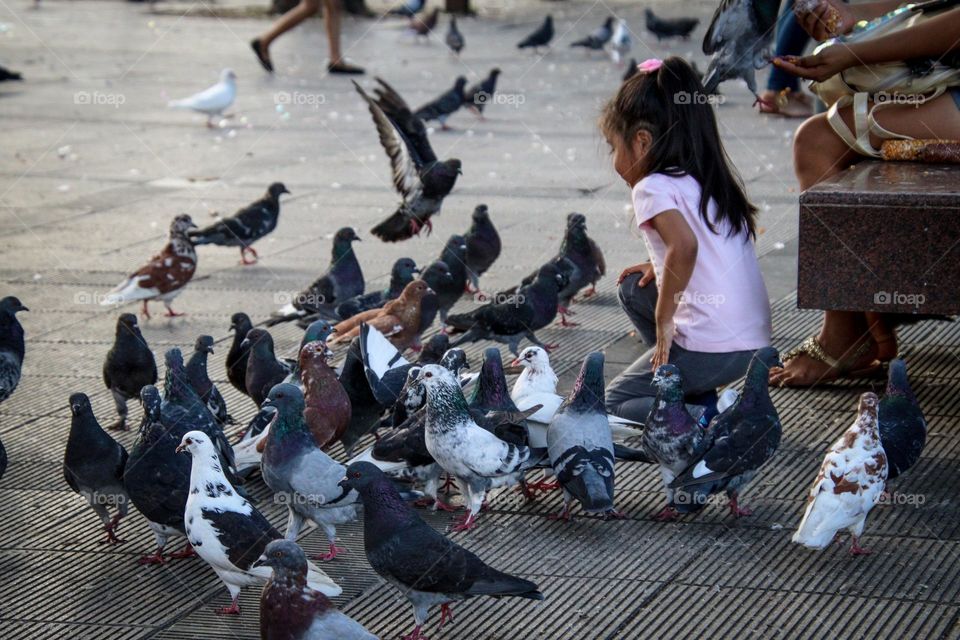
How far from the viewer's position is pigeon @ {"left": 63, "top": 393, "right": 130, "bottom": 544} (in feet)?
14.7

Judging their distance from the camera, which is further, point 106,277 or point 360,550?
point 106,277

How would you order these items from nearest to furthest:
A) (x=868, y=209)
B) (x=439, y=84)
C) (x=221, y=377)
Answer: (x=868, y=209)
(x=221, y=377)
(x=439, y=84)

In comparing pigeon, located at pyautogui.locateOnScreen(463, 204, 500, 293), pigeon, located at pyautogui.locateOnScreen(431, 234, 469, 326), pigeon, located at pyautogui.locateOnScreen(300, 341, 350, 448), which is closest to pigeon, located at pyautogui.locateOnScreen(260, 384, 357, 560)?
pigeon, located at pyautogui.locateOnScreen(300, 341, 350, 448)

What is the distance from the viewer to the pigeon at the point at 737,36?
5676 mm

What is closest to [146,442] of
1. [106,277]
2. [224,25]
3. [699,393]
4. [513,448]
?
[513,448]

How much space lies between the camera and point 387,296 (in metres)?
6.92

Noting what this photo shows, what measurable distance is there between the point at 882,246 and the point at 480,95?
9.69 metres

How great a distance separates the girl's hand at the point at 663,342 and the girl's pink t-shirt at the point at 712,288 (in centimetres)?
12

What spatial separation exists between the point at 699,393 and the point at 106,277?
4.44 m

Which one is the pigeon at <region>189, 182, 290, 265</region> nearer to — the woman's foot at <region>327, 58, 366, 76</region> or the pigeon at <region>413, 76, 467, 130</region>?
the pigeon at <region>413, 76, 467, 130</region>

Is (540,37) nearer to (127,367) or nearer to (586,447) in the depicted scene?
(127,367)

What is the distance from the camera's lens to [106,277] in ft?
26.5

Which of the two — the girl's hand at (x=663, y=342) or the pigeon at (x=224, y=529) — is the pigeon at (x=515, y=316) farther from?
the pigeon at (x=224, y=529)

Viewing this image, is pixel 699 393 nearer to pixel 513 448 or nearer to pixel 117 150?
pixel 513 448
